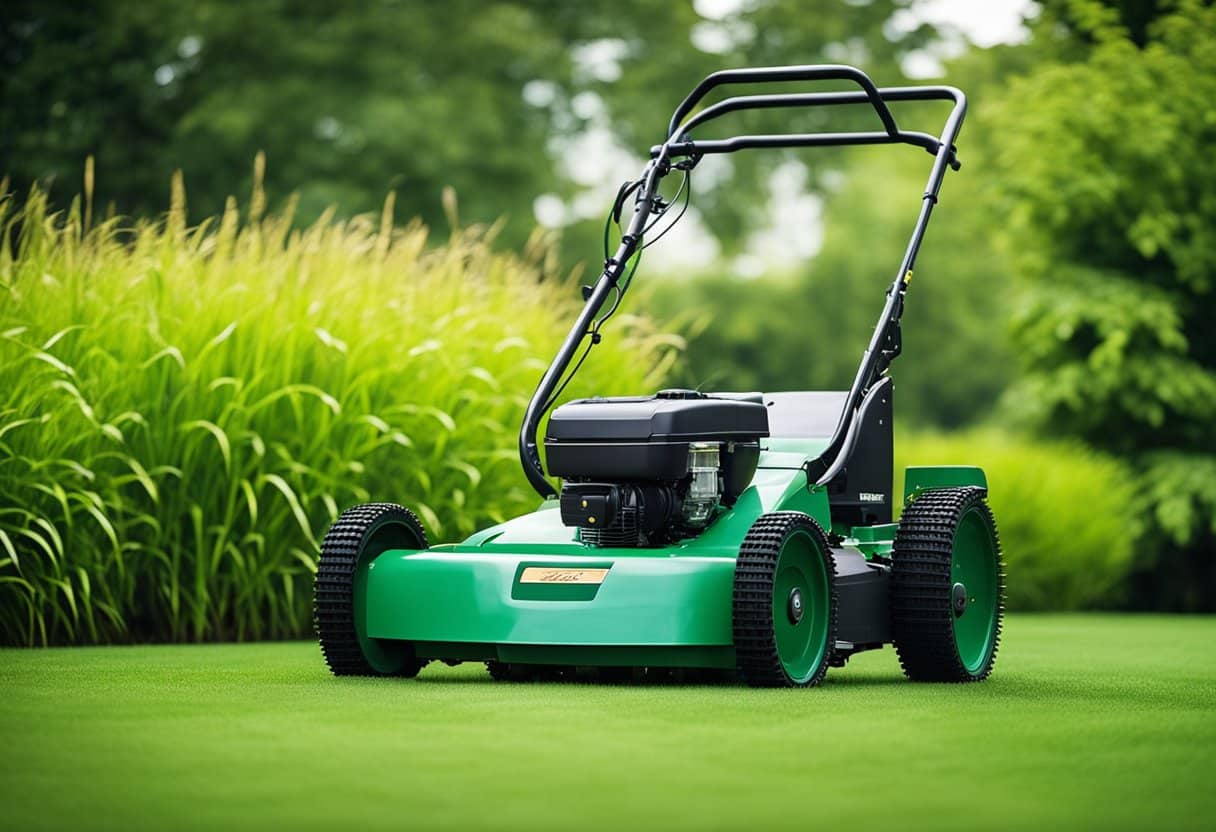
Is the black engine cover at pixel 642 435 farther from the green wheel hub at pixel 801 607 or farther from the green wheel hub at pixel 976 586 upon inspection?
the green wheel hub at pixel 976 586

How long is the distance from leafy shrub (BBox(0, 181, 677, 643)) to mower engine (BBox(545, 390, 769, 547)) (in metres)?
2.33

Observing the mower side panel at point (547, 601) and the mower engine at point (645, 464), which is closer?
the mower side panel at point (547, 601)

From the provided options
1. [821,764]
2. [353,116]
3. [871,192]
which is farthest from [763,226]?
[821,764]

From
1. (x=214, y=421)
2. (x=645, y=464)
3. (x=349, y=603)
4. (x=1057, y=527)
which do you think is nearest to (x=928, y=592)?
(x=645, y=464)

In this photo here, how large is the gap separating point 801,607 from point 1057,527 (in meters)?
7.88

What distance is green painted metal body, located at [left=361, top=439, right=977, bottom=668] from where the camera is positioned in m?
6.51

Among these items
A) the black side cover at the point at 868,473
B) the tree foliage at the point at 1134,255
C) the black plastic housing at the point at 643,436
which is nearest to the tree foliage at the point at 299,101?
the tree foliage at the point at 1134,255

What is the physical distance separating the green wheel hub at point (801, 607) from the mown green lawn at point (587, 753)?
0.16m

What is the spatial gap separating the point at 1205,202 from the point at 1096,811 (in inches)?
466

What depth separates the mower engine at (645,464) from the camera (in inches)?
267

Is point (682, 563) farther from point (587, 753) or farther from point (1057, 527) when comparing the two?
point (1057, 527)

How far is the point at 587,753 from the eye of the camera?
487cm

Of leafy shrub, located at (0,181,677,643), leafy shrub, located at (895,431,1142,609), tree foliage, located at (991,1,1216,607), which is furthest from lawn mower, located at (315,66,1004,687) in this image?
tree foliage, located at (991,1,1216,607)

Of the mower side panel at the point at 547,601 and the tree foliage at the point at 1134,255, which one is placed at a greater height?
the tree foliage at the point at 1134,255
